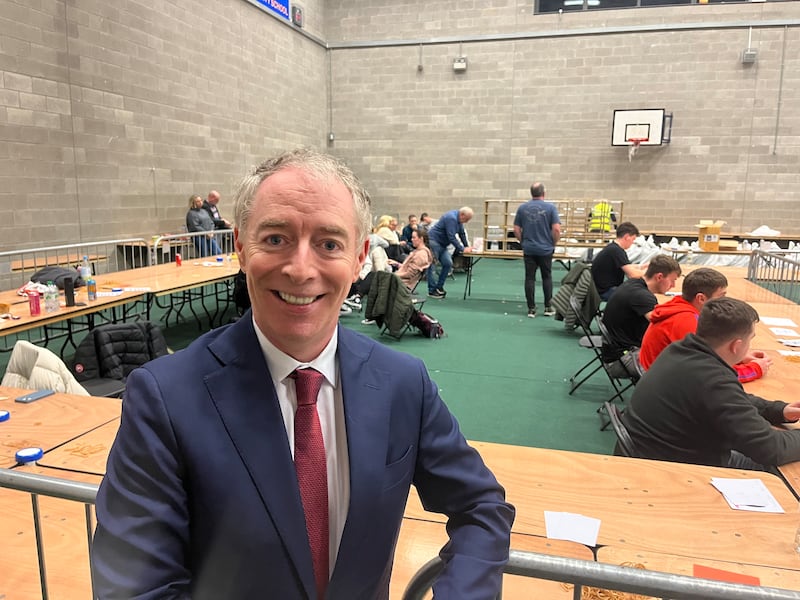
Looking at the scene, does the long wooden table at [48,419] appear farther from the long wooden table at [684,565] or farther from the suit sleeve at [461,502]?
the long wooden table at [684,565]

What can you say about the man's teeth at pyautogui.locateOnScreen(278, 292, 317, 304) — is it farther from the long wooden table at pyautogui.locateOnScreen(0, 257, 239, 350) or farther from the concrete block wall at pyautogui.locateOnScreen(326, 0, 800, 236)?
the concrete block wall at pyautogui.locateOnScreen(326, 0, 800, 236)

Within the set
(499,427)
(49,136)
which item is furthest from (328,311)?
(49,136)

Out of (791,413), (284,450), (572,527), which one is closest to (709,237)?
(791,413)

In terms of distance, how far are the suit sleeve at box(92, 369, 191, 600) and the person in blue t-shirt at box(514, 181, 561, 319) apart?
23.7ft

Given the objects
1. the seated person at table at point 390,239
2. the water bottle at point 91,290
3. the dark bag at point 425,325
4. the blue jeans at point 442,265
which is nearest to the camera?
the water bottle at point 91,290

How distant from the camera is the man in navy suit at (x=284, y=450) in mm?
823

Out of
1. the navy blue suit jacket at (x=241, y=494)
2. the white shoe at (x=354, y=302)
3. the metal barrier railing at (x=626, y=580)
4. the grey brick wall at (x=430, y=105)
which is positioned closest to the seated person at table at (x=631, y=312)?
the metal barrier railing at (x=626, y=580)

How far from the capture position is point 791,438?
7.28ft

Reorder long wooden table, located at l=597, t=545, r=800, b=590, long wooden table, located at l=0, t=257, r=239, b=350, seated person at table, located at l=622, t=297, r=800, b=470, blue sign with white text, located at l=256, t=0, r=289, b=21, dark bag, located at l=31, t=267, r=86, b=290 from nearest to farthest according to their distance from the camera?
1. long wooden table, located at l=597, t=545, r=800, b=590
2. seated person at table, located at l=622, t=297, r=800, b=470
3. long wooden table, located at l=0, t=257, r=239, b=350
4. dark bag, located at l=31, t=267, r=86, b=290
5. blue sign with white text, located at l=256, t=0, r=289, b=21

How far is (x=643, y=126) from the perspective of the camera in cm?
1280

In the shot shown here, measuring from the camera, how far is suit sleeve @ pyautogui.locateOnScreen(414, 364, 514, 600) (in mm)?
931

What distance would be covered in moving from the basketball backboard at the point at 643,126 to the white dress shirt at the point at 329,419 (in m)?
13.5

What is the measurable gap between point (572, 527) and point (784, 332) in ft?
10.5

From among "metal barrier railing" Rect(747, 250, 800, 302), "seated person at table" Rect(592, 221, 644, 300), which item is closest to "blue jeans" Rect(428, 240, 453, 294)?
"seated person at table" Rect(592, 221, 644, 300)
